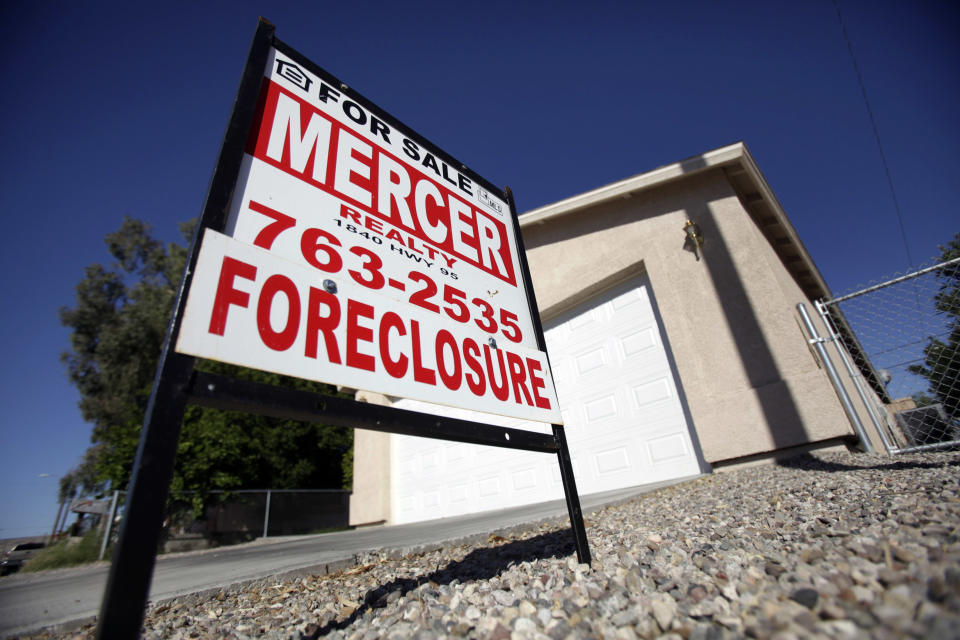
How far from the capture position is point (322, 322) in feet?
4.47

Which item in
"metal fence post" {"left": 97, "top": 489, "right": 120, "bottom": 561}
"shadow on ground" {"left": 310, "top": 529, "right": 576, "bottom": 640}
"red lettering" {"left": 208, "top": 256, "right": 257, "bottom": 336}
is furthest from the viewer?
"metal fence post" {"left": 97, "top": 489, "right": 120, "bottom": 561}

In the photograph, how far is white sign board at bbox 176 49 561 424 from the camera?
4.01 ft

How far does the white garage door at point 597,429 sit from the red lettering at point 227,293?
4996 mm

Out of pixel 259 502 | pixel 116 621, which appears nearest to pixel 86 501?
pixel 259 502

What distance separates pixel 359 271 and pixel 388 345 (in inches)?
12.9

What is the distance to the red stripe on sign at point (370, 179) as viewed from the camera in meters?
1.61

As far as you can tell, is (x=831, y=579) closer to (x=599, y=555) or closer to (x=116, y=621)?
(x=599, y=555)

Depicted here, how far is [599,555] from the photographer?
5.77 ft

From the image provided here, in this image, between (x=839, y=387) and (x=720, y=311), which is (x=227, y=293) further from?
(x=720, y=311)

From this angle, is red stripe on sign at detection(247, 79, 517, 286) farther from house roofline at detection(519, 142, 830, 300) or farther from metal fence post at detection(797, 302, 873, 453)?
house roofline at detection(519, 142, 830, 300)

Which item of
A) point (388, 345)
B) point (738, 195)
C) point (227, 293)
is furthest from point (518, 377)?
point (738, 195)

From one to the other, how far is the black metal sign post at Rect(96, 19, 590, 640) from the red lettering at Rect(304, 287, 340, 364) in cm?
14

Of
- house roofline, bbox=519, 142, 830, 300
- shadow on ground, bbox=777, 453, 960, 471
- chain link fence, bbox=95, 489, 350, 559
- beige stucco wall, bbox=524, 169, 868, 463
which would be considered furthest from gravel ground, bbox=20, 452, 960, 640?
chain link fence, bbox=95, 489, 350, 559

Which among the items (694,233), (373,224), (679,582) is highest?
(694,233)
